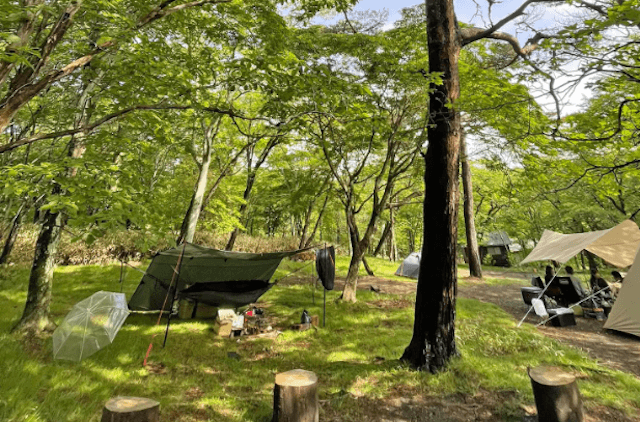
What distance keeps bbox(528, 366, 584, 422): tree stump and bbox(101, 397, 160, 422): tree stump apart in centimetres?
360

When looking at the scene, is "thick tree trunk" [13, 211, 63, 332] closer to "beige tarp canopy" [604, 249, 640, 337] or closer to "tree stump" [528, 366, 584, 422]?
"tree stump" [528, 366, 584, 422]

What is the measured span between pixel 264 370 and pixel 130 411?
7.62ft

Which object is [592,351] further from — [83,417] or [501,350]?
[83,417]

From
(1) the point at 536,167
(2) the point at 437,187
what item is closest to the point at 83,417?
(2) the point at 437,187

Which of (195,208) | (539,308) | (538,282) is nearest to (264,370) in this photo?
(195,208)

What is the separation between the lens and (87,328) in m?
4.02

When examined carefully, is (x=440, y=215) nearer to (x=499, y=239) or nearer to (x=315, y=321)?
(x=315, y=321)

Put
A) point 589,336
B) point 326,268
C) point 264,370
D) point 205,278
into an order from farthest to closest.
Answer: point 326,268
point 205,278
point 589,336
point 264,370

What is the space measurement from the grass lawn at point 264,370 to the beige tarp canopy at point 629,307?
0.74m

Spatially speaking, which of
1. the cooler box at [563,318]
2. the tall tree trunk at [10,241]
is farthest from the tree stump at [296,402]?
the tall tree trunk at [10,241]

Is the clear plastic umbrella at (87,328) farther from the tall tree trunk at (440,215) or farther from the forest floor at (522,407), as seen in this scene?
the tall tree trunk at (440,215)

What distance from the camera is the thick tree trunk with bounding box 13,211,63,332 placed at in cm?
486

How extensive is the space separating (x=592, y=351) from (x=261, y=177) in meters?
13.9

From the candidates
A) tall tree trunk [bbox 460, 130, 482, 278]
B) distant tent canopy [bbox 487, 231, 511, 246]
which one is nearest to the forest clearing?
tall tree trunk [bbox 460, 130, 482, 278]
